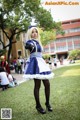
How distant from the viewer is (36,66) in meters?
2.44

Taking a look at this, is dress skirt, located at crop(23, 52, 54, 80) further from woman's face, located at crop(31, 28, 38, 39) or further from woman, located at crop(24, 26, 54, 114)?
woman's face, located at crop(31, 28, 38, 39)

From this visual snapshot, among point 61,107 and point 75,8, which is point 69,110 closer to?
point 61,107

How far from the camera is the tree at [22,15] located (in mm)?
11578

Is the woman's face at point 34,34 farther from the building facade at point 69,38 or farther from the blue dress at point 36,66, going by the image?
the building facade at point 69,38

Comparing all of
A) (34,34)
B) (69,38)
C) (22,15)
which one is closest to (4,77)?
(34,34)

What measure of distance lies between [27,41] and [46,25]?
9962mm

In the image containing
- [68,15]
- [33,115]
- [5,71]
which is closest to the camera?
[33,115]

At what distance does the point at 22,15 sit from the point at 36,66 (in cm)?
986

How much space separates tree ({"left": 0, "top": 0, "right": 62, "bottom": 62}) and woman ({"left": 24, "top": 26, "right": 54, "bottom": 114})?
9053 mm

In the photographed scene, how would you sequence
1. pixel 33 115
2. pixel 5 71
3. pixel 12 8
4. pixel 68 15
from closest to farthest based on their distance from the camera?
pixel 33 115, pixel 68 15, pixel 5 71, pixel 12 8

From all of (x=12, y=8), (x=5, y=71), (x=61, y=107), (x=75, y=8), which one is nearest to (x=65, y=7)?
(x=75, y=8)

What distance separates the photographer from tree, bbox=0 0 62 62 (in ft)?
38.0

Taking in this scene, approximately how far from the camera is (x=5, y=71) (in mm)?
5383

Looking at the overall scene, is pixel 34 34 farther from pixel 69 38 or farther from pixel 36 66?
pixel 69 38
